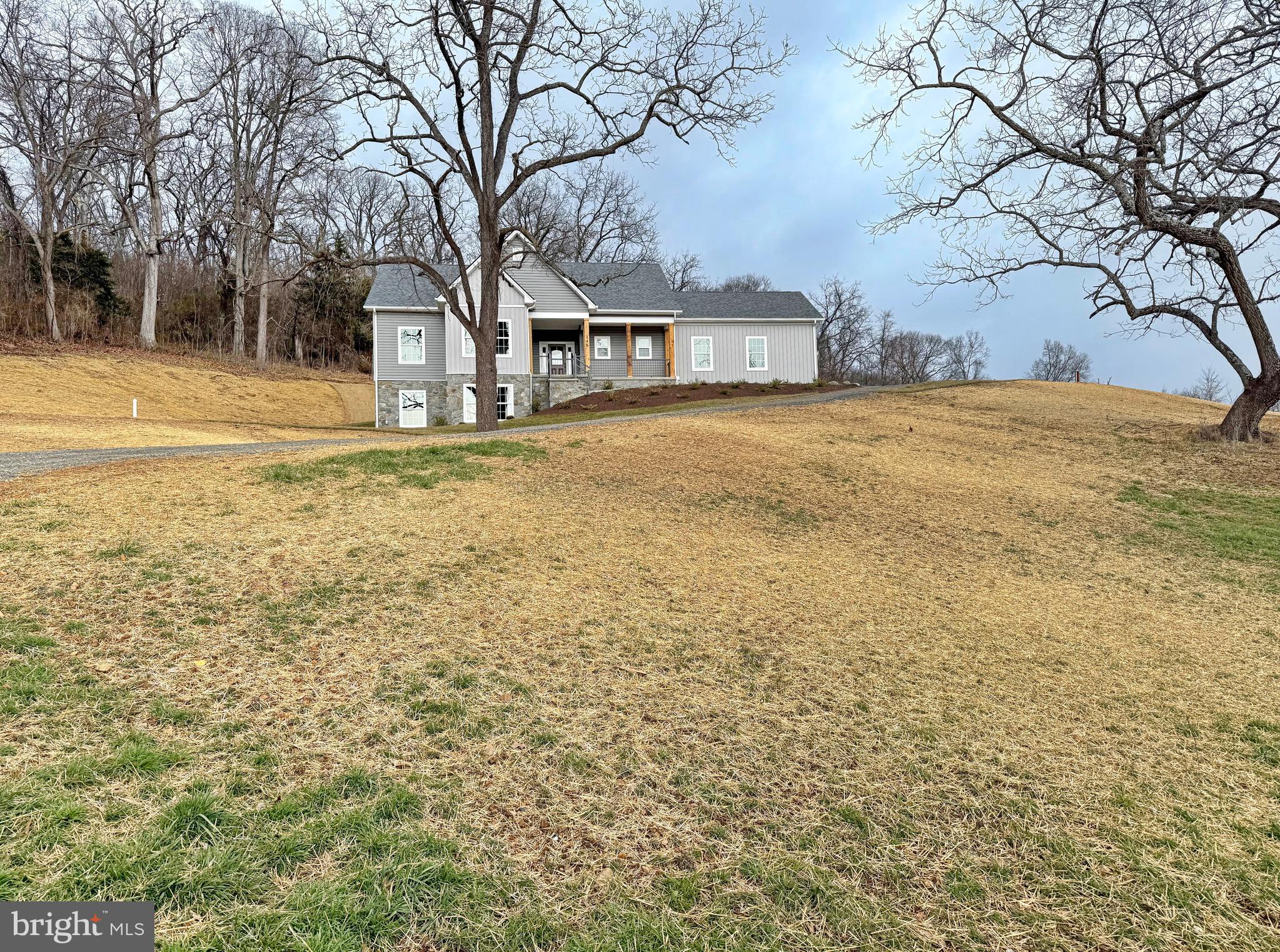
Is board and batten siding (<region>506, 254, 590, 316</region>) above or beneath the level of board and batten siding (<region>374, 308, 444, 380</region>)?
above

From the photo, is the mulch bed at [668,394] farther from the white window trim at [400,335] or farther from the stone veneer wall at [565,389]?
the white window trim at [400,335]

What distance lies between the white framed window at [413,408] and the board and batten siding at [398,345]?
585 millimetres

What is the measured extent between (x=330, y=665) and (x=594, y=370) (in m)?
23.9

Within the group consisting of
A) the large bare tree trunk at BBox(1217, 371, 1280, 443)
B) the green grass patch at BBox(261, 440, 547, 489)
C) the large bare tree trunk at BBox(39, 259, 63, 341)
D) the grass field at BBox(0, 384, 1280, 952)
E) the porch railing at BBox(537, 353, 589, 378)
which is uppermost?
the large bare tree trunk at BBox(39, 259, 63, 341)

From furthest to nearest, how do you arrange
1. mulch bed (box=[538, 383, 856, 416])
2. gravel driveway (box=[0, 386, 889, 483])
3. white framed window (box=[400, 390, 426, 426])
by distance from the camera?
white framed window (box=[400, 390, 426, 426]) → mulch bed (box=[538, 383, 856, 416]) → gravel driveway (box=[0, 386, 889, 483])

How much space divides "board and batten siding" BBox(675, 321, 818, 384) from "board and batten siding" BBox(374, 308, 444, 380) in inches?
383

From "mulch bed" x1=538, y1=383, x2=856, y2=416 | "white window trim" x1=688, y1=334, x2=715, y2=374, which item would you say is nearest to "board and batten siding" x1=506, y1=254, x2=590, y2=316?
"mulch bed" x1=538, y1=383, x2=856, y2=416

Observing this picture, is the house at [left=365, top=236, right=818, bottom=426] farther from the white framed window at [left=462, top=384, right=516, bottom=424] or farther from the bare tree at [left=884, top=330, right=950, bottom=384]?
the bare tree at [left=884, top=330, right=950, bottom=384]

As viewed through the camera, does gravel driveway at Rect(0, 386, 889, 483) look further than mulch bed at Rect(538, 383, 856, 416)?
No

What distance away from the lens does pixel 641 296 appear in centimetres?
2778

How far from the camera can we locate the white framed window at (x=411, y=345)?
25781 millimetres

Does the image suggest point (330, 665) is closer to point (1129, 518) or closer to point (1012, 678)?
point (1012, 678)

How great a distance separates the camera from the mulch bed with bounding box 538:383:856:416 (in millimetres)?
23531

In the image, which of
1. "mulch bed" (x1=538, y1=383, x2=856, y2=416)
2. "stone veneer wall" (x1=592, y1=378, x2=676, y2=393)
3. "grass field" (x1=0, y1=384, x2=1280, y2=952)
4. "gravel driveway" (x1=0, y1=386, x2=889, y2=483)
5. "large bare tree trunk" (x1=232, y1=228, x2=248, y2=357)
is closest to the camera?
"grass field" (x1=0, y1=384, x2=1280, y2=952)
